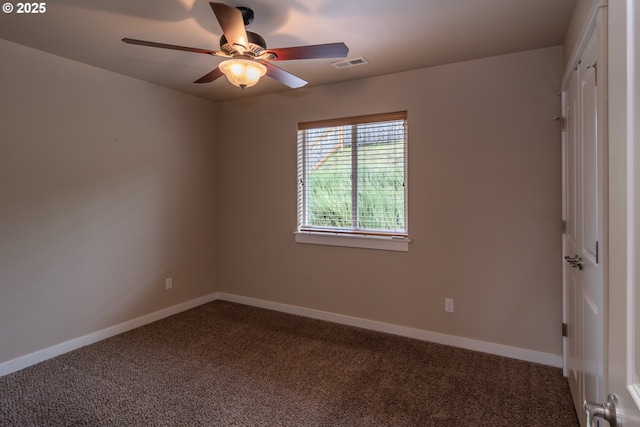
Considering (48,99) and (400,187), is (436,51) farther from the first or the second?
(48,99)

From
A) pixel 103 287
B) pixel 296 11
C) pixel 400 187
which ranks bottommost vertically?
pixel 103 287

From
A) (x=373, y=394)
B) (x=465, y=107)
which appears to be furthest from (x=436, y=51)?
(x=373, y=394)

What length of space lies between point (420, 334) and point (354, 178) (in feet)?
5.37

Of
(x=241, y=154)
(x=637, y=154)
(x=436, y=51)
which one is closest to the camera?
(x=637, y=154)

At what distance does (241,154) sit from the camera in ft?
13.7

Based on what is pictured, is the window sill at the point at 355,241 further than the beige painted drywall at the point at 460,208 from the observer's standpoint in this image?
Yes

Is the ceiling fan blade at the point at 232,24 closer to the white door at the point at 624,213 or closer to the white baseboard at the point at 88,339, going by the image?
the white door at the point at 624,213

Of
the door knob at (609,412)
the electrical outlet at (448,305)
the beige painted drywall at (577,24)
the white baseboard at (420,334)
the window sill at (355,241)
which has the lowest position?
the white baseboard at (420,334)

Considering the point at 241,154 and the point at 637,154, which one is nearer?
the point at 637,154

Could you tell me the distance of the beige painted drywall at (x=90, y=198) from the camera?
2.63 metres

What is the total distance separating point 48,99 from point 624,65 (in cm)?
359

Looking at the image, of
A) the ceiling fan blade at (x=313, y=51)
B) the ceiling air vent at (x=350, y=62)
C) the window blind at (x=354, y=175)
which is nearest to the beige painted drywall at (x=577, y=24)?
the ceiling fan blade at (x=313, y=51)

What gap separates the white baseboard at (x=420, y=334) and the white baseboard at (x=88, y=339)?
70 cm

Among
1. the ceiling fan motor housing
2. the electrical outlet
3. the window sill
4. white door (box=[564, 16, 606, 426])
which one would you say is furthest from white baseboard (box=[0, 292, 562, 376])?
the ceiling fan motor housing
